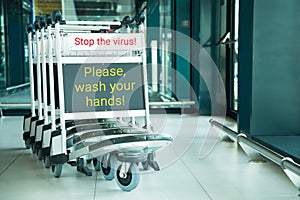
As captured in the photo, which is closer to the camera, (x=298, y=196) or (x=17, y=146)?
(x=298, y=196)

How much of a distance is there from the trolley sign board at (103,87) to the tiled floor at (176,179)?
569 mm

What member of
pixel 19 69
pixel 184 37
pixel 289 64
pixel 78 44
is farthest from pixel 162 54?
pixel 78 44

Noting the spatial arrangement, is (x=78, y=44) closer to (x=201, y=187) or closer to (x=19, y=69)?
(x=201, y=187)

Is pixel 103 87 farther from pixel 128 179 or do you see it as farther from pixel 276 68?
pixel 276 68

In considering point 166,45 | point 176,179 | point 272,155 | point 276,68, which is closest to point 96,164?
point 176,179

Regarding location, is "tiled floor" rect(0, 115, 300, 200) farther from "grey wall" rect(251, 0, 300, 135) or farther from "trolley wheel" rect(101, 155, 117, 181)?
"grey wall" rect(251, 0, 300, 135)

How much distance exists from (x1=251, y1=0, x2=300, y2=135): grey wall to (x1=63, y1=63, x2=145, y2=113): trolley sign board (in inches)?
50.1

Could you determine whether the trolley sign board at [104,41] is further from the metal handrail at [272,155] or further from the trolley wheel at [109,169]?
the metal handrail at [272,155]

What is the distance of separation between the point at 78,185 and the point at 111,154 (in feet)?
1.12

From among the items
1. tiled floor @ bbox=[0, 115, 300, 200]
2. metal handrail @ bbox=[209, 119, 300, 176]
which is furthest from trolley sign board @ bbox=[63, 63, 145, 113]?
metal handrail @ bbox=[209, 119, 300, 176]

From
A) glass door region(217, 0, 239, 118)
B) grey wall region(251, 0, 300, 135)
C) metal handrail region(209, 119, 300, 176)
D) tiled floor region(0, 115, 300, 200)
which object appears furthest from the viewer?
glass door region(217, 0, 239, 118)

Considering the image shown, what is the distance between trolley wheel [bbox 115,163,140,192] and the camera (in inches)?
111

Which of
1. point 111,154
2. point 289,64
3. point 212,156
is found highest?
point 289,64

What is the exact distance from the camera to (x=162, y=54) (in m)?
7.64
